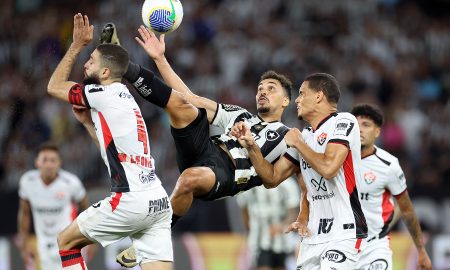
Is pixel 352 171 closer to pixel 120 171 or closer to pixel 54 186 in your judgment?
pixel 120 171

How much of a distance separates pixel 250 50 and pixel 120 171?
1046cm

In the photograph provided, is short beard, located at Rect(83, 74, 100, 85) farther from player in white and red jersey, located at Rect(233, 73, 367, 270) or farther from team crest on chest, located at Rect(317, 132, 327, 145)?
team crest on chest, located at Rect(317, 132, 327, 145)

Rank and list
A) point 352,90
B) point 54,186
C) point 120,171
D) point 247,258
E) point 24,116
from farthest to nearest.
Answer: point 352,90
point 24,116
point 247,258
point 54,186
point 120,171

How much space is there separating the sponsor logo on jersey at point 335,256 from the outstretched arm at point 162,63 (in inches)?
84.4

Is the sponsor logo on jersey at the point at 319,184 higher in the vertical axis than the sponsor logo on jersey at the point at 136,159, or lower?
lower

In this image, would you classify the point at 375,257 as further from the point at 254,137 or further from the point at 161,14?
the point at 161,14

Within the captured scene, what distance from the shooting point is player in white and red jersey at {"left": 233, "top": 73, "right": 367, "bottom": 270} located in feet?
25.6

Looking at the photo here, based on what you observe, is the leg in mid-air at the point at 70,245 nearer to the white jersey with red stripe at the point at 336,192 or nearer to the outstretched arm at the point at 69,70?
the outstretched arm at the point at 69,70

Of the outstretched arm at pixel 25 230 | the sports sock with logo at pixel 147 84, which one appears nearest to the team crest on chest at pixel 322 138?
the sports sock with logo at pixel 147 84

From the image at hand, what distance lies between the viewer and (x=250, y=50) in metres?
18.1

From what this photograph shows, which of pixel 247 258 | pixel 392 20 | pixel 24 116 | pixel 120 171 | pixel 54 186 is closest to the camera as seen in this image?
pixel 120 171

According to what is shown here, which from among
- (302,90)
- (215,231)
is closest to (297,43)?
(215,231)

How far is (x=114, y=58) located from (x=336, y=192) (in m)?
2.22

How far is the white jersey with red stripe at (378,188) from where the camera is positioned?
948cm
